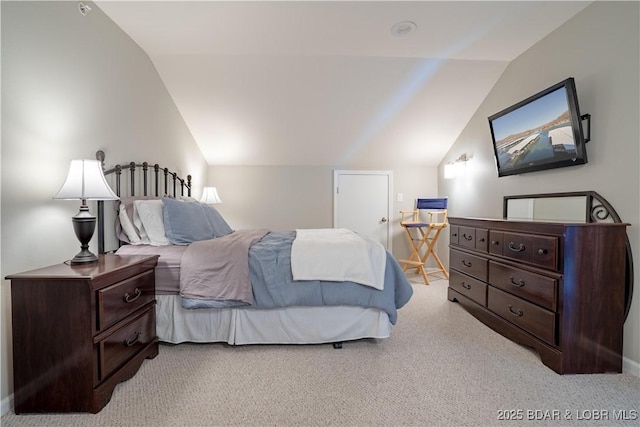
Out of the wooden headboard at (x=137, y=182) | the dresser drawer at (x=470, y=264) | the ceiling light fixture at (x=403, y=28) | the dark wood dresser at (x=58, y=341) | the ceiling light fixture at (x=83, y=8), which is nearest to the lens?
the dark wood dresser at (x=58, y=341)

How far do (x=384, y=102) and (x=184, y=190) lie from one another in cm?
270

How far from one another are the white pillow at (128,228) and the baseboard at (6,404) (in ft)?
3.50

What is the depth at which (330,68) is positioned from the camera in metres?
3.08

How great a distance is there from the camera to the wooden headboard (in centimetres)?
219

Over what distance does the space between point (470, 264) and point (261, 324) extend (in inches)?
75.2

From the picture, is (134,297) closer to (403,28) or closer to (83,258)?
(83,258)

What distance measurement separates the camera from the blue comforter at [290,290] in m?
1.99

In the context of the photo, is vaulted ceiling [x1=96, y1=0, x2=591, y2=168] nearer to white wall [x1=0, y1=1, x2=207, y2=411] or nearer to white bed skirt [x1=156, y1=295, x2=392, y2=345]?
white wall [x1=0, y1=1, x2=207, y2=411]

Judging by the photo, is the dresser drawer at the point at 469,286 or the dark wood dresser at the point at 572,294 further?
the dresser drawer at the point at 469,286

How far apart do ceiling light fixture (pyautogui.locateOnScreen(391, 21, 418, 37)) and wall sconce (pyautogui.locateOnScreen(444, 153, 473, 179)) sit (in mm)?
1853

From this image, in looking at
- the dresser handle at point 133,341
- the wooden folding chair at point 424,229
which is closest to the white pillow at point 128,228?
the dresser handle at point 133,341

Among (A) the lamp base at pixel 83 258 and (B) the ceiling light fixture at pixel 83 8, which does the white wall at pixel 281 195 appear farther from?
(A) the lamp base at pixel 83 258

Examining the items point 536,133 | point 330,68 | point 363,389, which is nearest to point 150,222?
point 363,389

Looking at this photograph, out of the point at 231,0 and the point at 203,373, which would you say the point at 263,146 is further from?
the point at 203,373
